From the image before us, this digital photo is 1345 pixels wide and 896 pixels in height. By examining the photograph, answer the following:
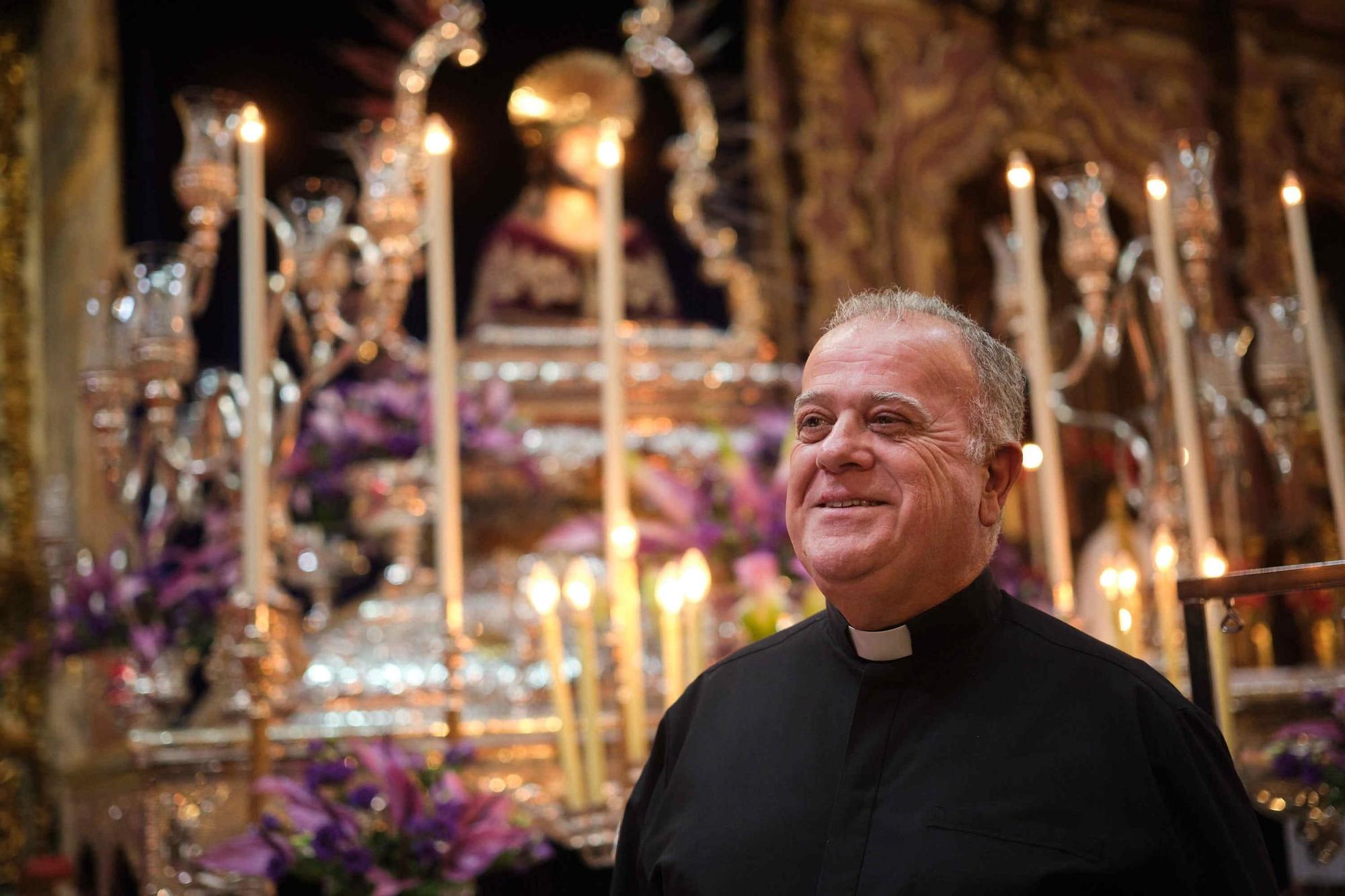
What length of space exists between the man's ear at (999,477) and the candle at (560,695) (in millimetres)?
650

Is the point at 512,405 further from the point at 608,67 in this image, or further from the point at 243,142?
the point at 243,142

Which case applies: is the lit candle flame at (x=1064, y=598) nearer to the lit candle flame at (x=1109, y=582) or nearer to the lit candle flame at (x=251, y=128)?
the lit candle flame at (x=1109, y=582)

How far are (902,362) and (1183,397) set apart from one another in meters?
0.87

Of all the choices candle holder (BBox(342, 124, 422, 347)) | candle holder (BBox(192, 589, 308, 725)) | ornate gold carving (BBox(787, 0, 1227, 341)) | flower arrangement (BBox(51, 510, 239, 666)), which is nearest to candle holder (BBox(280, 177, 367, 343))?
candle holder (BBox(342, 124, 422, 347))

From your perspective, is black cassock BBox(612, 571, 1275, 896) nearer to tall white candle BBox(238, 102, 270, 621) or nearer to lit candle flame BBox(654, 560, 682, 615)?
lit candle flame BBox(654, 560, 682, 615)

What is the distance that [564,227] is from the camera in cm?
387

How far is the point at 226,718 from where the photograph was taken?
5.88 ft

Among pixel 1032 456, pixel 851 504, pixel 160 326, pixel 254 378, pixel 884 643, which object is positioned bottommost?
pixel 884 643

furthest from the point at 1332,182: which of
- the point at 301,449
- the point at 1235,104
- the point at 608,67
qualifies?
the point at 301,449

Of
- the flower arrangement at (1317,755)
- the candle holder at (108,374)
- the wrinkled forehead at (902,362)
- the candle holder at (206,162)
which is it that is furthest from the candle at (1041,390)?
the candle holder at (108,374)

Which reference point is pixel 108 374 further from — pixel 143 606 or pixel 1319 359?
pixel 1319 359

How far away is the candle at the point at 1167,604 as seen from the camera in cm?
198

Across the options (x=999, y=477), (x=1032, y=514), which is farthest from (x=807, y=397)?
(x=1032, y=514)

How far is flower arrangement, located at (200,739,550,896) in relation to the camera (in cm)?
144
